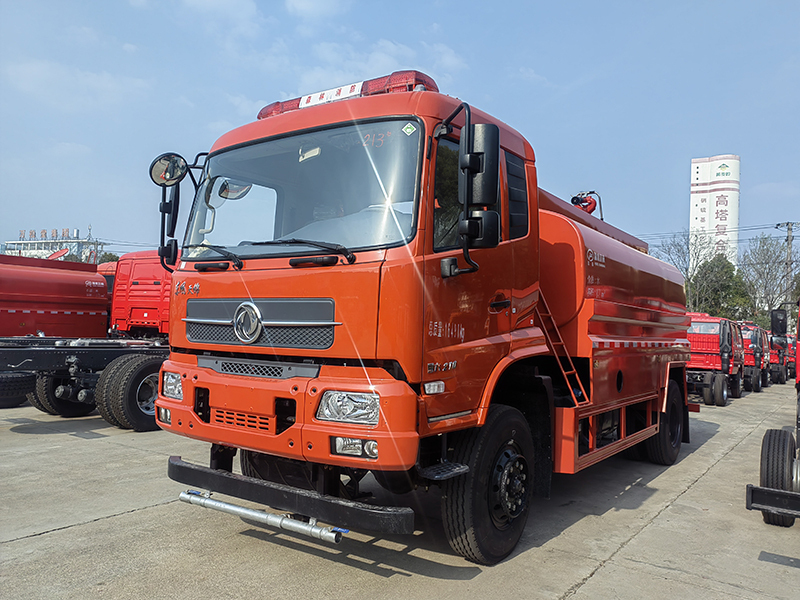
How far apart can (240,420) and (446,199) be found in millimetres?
1843

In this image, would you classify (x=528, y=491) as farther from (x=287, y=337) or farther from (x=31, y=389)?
(x=31, y=389)

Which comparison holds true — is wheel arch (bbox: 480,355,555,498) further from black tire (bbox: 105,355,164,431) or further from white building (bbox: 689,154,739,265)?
white building (bbox: 689,154,739,265)

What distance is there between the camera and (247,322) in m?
3.88

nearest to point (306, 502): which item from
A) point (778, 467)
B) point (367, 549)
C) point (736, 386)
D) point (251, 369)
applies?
point (251, 369)

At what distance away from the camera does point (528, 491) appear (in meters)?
4.49

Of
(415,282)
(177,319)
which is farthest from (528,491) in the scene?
(177,319)

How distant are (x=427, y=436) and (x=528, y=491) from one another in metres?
1.31

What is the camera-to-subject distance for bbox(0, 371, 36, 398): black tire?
7.68m

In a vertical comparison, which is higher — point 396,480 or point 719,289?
point 719,289

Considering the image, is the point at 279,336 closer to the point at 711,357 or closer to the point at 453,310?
the point at 453,310

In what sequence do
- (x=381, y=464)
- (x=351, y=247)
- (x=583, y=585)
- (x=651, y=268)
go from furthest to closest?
(x=651, y=268)
(x=583, y=585)
(x=351, y=247)
(x=381, y=464)

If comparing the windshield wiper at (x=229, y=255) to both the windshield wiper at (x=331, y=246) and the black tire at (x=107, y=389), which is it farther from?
the black tire at (x=107, y=389)

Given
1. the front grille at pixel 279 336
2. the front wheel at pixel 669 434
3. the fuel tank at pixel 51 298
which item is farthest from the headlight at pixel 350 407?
the fuel tank at pixel 51 298

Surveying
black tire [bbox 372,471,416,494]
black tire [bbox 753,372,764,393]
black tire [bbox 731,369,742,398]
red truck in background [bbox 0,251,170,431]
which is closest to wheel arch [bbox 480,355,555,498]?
black tire [bbox 372,471,416,494]
